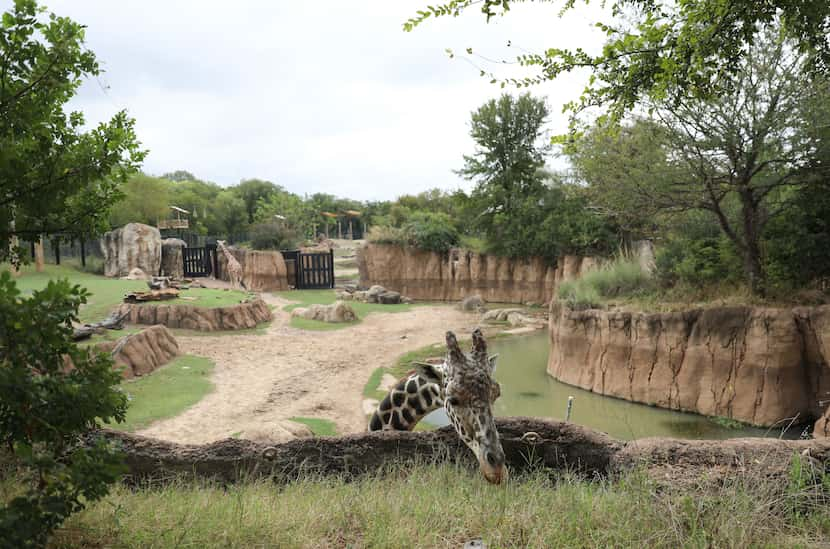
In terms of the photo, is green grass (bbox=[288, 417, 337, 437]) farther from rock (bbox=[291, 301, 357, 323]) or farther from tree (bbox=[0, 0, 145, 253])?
rock (bbox=[291, 301, 357, 323])

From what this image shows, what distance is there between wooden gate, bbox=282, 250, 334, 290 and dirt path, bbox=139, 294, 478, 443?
31.2 feet

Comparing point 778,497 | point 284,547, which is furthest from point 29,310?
point 778,497

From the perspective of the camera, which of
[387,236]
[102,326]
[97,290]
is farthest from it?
[387,236]

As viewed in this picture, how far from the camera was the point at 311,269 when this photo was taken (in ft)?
100

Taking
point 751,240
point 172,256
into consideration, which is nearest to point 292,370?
point 751,240

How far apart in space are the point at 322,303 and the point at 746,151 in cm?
1757

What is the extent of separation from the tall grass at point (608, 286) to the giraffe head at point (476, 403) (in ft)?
26.9

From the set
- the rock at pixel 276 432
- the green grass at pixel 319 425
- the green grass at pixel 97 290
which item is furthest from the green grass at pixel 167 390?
the green grass at pixel 97 290

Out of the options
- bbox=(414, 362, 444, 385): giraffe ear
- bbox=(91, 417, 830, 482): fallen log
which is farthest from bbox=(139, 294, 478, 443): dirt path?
bbox=(414, 362, 444, 385): giraffe ear

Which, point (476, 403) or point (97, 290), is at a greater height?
point (97, 290)

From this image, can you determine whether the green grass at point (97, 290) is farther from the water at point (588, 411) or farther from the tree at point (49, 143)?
the tree at point (49, 143)

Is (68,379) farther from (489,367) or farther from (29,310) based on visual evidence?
(489,367)

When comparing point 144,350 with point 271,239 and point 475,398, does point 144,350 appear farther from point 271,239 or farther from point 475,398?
point 271,239

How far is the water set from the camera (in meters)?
8.60
